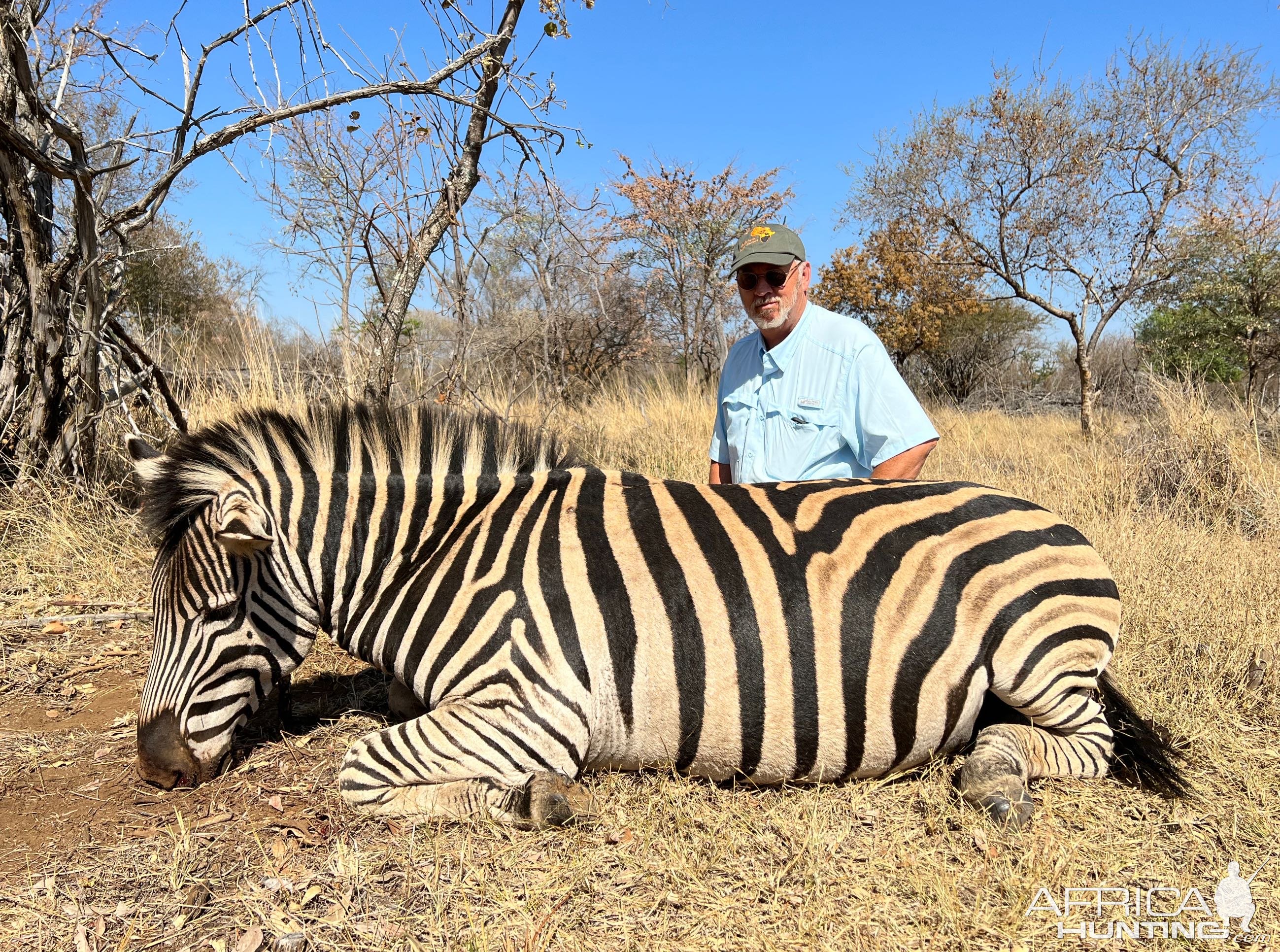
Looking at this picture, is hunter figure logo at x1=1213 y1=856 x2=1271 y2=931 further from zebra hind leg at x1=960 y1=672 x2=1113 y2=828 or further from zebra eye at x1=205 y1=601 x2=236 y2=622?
zebra eye at x1=205 y1=601 x2=236 y2=622

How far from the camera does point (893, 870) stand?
222cm

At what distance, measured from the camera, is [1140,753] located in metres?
2.65

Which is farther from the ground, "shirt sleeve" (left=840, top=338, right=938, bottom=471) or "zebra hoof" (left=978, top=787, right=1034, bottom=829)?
"shirt sleeve" (left=840, top=338, right=938, bottom=471)

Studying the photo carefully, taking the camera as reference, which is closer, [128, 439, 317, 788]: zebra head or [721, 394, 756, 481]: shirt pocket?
[128, 439, 317, 788]: zebra head

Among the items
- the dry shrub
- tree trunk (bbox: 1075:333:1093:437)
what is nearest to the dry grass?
the dry shrub

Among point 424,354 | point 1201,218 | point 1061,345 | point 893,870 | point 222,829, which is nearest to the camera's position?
point 893,870

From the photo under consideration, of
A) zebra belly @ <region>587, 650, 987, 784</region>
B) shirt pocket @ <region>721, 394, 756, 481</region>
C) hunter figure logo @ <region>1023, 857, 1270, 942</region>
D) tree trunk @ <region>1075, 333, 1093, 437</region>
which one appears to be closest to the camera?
hunter figure logo @ <region>1023, 857, 1270, 942</region>

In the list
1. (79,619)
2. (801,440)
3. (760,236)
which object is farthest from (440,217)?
(79,619)

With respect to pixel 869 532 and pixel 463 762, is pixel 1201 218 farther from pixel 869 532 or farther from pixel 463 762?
pixel 463 762

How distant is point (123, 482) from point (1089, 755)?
608cm

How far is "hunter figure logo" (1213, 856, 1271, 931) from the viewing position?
2.02 m

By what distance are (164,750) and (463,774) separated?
1033 mm

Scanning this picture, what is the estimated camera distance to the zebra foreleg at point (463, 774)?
2336 mm

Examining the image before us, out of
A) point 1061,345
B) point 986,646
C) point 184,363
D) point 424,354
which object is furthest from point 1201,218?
point 1061,345
